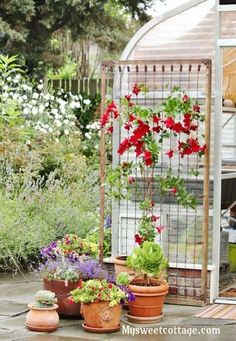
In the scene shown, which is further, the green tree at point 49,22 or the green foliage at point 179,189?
the green tree at point 49,22

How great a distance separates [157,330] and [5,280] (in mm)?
2458

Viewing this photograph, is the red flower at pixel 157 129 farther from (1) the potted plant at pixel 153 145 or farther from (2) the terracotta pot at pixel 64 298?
(2) the terracotta pot at pixel 64 298

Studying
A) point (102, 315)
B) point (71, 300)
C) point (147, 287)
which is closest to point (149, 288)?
point (147, 287)

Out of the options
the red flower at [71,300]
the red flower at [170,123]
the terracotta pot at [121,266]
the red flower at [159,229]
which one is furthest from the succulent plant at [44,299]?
the red flower at [170,123]

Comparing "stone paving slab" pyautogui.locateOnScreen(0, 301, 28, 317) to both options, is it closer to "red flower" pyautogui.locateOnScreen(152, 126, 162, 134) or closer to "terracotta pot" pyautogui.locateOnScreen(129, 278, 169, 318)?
"terracotta pot" pyautogui.locateOnScreen(129, 278, 169, 318)

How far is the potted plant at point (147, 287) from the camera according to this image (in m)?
6.93

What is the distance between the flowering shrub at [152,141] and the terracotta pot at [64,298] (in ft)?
2.51

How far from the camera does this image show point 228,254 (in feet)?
28.7

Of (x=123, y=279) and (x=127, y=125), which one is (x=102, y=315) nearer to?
(x=123, y=279)

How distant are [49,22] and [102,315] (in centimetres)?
1093

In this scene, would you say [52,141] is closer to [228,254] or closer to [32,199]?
[32,199]

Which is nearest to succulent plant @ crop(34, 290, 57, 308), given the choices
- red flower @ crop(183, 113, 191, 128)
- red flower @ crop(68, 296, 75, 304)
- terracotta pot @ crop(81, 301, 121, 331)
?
red flower @ crop(68, 296, 75, 304)

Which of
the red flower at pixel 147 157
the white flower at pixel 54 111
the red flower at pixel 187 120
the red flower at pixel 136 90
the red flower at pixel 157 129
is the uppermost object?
the red flower at pixel 136 90

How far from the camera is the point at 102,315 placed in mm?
6582
